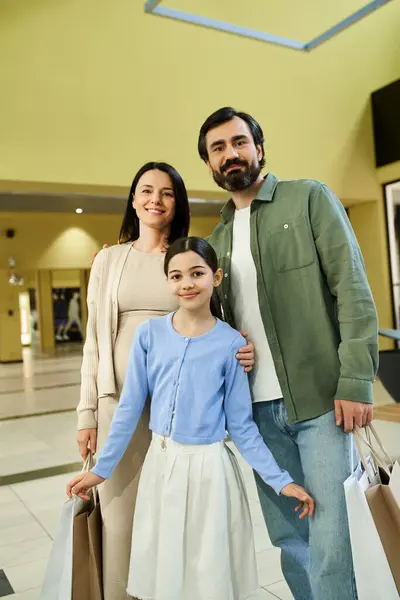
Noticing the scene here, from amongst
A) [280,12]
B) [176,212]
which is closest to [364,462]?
[176,212]

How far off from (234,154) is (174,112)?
5755mm

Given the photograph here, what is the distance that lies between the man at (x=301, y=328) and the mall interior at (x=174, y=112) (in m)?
1.82

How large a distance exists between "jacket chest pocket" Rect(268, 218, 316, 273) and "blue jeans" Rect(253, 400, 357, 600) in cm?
42

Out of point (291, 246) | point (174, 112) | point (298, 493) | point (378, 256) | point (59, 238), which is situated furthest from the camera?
point (59, 238)

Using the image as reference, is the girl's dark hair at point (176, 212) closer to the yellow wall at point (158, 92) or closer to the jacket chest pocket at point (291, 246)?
the jacket chest pocket at point (291, 246)

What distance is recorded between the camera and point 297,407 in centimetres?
158

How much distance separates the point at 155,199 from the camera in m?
1.88

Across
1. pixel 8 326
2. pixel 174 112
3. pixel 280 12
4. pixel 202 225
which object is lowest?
pixel 8 326

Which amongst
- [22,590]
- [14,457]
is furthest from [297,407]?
[14,457]

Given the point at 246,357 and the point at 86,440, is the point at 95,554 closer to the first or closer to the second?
the point at 86,440

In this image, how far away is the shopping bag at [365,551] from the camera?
136 cm

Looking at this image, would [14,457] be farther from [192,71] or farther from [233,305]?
[192,71]

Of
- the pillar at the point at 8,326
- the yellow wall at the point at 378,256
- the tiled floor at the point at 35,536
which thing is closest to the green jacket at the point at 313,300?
the tiled floor at the point at 35,536

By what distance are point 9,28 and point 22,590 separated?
578 centimetres
